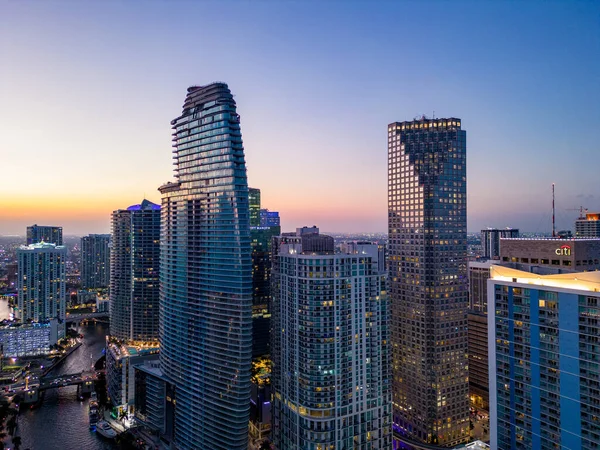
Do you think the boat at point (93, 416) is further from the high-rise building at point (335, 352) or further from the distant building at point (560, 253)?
the distant building at point (560, 253)

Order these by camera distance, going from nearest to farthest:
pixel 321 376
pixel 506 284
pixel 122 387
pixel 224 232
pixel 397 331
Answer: pixel 506 284, pixel 321 376, pixel 224 232, pixel 397 331, pixel 122 387

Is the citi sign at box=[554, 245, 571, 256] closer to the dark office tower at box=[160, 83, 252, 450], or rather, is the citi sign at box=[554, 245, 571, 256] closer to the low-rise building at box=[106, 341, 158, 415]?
the dark office tower at box=[160, 83, 252, 450]

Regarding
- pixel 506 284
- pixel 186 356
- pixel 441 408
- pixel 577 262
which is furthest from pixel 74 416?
pixel 577 262

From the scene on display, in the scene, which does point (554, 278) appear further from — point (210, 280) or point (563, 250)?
point (210, 280)

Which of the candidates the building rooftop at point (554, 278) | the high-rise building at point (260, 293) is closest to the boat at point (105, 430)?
the high-rise building at point (260, 293)

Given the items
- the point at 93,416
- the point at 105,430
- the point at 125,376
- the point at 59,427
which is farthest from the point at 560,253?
the point at 59,427

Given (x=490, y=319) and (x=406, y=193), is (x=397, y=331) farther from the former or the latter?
(x=490, y=319)
